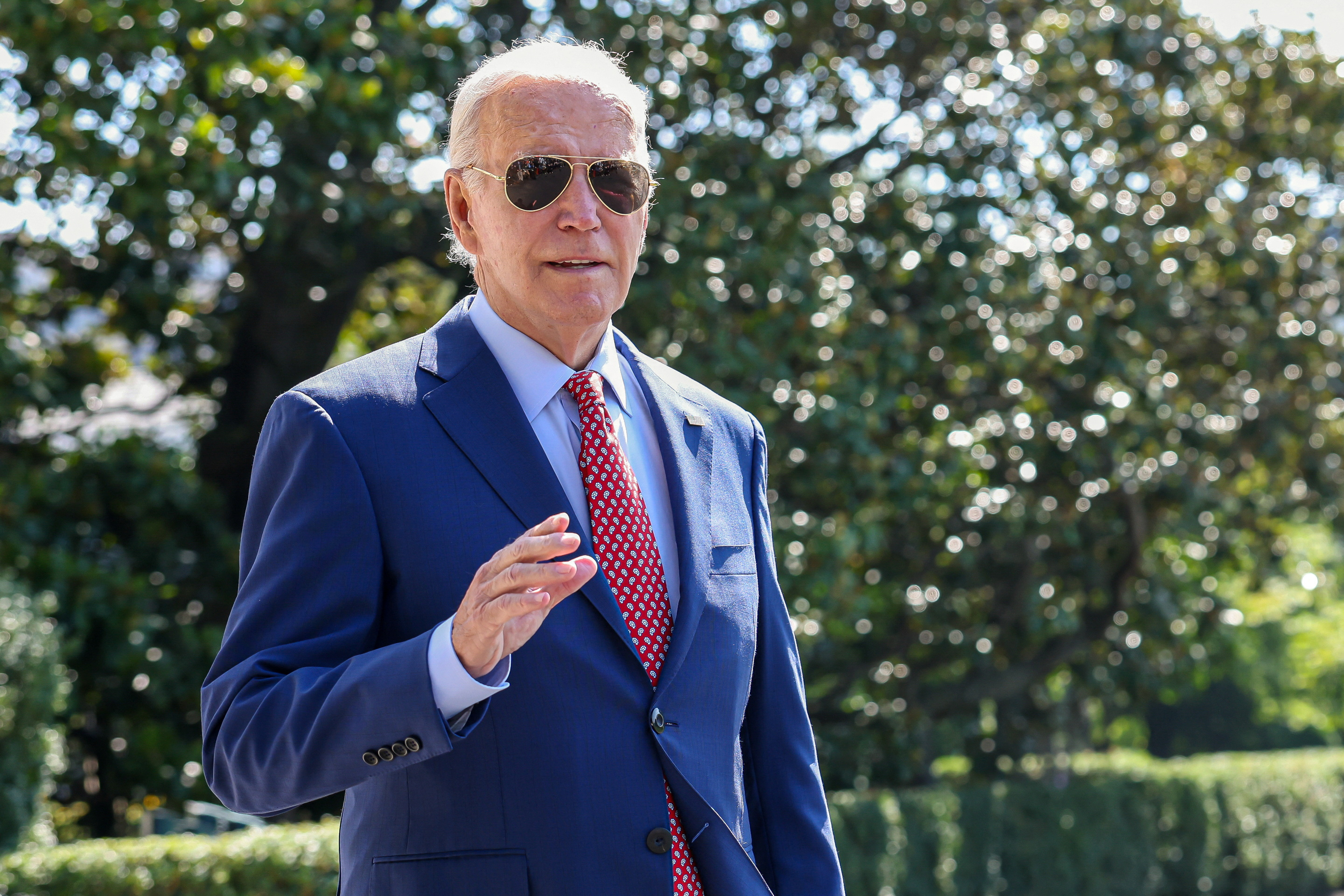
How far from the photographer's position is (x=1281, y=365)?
341 inches

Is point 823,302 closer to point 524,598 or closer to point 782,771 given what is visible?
point 782,771

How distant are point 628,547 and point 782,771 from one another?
504 mm

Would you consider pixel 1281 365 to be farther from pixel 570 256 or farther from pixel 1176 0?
pixel 570 256

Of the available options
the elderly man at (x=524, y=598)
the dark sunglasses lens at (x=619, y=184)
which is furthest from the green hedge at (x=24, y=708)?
the dark sunglasses lens at (x=619, y=184)

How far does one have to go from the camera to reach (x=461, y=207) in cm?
211

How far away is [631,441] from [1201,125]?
25.1ft

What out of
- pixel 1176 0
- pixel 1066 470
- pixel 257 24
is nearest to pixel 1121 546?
pixel 1066 470

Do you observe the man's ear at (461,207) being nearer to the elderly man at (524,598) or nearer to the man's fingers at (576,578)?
the elderly man at (524,598)

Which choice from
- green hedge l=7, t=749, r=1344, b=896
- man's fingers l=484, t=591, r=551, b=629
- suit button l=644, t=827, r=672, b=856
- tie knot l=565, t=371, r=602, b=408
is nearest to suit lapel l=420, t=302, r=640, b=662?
→ tie knot l=565, t=371, r=602, b=408

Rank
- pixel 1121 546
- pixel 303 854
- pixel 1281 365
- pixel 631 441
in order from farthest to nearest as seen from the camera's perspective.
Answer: pixel 1121 546
pixel 1281 365
pixel 303 854
pixel 631 441

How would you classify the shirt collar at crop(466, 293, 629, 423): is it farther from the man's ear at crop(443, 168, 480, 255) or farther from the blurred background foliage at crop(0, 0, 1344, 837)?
the blurred background foliage at crop(0, 0, 1344, 837)

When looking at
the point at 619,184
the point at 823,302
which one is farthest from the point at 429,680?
the point at 823,302

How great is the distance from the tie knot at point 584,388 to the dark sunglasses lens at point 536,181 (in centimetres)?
27

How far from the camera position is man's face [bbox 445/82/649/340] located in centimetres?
197
